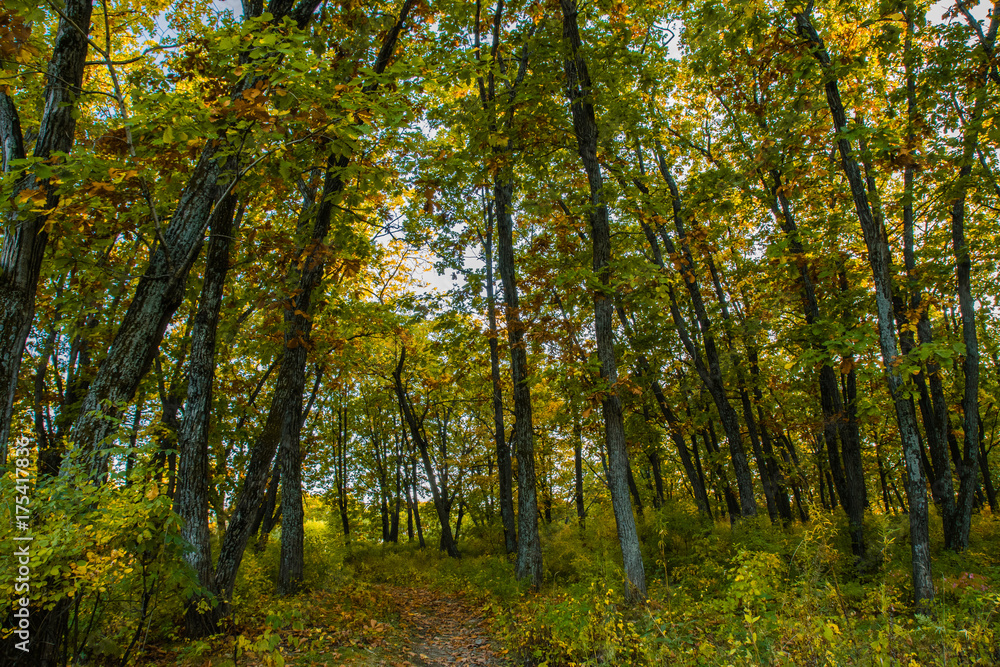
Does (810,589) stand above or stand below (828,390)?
below

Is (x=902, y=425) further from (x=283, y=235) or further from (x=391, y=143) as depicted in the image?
(x=283, y=235)

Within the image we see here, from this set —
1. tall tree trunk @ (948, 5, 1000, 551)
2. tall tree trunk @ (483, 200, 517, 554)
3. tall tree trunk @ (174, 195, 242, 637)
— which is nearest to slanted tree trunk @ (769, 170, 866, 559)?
tall tree trunk @ (948, 5, 1000, 551)

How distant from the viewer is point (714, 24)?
24.4ft

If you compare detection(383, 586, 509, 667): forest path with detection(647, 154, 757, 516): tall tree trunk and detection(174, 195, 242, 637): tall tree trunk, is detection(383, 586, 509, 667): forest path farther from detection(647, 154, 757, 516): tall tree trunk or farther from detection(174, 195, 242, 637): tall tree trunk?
detection(647, 154, 757, 516): tall tree trunk

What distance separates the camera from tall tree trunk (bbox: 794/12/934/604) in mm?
6699

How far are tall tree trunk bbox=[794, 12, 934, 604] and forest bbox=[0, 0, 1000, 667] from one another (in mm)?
50

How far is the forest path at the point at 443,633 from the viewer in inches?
258

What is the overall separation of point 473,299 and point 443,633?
7.22 m

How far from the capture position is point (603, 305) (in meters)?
8.35

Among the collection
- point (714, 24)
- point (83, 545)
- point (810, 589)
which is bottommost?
point (810, 589)

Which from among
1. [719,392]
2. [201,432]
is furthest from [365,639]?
[719,392]

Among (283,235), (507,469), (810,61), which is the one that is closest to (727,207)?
(810,61)

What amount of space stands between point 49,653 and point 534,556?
792 centimetres

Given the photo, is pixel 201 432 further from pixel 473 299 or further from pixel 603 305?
pixel 473 299
